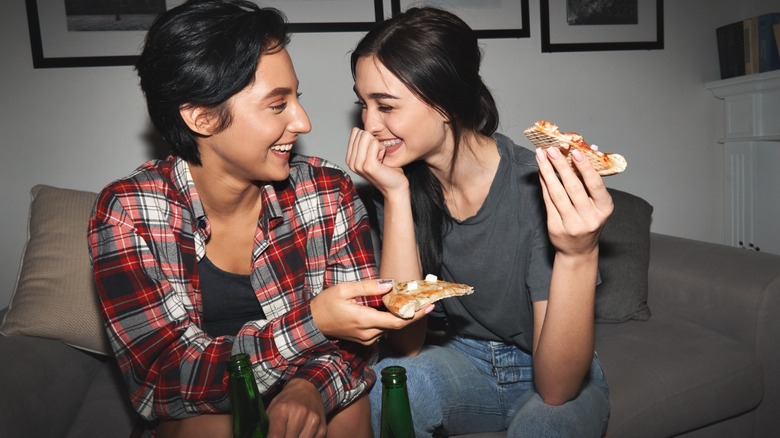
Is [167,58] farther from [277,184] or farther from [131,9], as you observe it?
[131,9]

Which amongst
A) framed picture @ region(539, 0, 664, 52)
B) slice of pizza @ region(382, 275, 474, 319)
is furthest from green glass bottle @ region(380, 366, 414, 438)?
framed picture @ region(539, 0, 664, 52)

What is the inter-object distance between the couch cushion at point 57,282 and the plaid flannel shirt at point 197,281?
67 centimetres

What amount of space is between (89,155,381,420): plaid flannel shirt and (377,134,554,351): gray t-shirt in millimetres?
292

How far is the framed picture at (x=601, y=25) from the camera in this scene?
2.89 m

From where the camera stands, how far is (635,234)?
2428 millimetres

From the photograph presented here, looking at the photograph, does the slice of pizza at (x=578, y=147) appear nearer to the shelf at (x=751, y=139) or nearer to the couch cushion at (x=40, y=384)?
the couch cushion at (x=40, y=384)

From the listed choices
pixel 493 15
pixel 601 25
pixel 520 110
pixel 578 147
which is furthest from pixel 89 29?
pixel 601 25

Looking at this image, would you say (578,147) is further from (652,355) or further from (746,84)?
(746,84)

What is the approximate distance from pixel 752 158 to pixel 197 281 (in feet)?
9.10

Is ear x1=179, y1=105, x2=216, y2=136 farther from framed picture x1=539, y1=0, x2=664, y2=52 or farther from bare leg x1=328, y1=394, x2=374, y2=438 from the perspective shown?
framed picture x1=539, y1=0, x2=664, y2=52

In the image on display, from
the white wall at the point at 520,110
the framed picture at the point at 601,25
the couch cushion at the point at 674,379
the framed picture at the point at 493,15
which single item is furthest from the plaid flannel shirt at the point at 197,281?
the framed picture at the point at 601,25

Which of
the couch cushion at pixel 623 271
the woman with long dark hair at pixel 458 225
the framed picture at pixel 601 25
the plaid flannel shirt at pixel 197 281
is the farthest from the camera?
the framed picture at pixel 601 25

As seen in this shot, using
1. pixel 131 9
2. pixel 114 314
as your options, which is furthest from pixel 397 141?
pixel 131 9

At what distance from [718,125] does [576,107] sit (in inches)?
33.5
